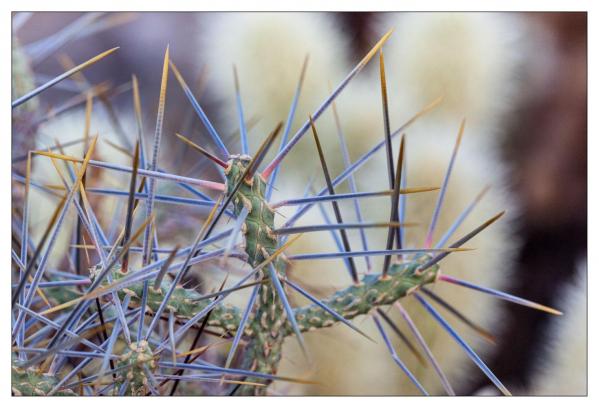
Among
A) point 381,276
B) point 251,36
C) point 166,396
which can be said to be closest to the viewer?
point 381,276

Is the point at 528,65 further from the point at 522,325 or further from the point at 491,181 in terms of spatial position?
the point at 522,325

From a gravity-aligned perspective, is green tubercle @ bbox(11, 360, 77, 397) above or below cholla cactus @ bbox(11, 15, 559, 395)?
below

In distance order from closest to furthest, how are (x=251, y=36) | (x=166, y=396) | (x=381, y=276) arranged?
(x=381, y=276)
(x=166, y=396)
(x=251, y=36)

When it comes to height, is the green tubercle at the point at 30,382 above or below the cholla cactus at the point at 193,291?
below

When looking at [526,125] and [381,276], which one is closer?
[381,276]

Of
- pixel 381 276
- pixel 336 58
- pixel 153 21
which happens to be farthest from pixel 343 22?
pixel 381 276

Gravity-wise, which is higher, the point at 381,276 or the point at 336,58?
the point at 336,58

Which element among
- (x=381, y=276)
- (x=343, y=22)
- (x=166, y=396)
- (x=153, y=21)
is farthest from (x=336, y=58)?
(x=166, y=396)
